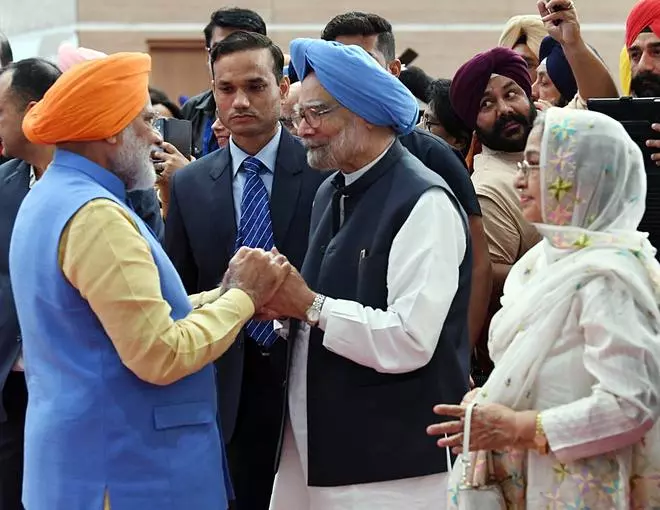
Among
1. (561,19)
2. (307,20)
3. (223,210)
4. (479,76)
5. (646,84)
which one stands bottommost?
(307,20)

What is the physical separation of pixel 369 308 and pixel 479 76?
1.45 metres

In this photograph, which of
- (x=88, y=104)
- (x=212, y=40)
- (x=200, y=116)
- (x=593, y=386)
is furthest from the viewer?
(x=200, y=116)

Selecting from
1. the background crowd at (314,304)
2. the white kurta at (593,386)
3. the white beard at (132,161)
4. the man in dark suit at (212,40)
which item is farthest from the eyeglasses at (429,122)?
the white kurta at (593,386)

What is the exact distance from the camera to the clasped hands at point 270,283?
2.90 meters

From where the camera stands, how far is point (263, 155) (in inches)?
141

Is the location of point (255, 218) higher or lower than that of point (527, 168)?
lower

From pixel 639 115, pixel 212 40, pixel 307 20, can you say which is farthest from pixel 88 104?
pixel 307 20

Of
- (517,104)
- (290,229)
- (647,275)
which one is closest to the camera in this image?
(647,275)

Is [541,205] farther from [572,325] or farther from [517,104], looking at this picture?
[517,104]

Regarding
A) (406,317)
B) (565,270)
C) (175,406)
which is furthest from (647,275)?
(175,406)

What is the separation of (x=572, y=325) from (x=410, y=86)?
3.15 m

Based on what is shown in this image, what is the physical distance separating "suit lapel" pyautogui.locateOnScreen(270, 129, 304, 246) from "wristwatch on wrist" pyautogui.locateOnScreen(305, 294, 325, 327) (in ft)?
1.95

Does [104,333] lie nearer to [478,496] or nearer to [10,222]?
[478,496]

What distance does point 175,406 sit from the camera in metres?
2.71
